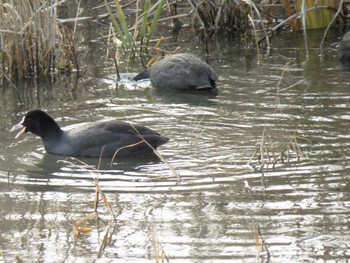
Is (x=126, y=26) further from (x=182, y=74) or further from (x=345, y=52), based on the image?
(x=345, y=52)

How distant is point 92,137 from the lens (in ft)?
24.3

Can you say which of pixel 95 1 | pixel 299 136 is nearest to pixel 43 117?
pixel 299 136

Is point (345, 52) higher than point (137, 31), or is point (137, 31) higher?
point (137, 31)

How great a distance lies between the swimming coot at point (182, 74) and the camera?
9477mm

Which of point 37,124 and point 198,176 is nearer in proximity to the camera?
point 198,176

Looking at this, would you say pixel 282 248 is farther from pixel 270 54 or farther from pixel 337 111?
pixel 270 54

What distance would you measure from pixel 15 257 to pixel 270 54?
20.8ft

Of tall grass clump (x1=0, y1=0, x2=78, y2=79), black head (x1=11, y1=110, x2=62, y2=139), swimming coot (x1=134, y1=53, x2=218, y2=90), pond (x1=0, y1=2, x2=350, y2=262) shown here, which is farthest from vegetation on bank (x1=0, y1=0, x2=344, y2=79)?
black head (x1=11, y1=110, x2=62, y2=139)

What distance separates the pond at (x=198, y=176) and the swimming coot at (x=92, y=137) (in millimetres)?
102

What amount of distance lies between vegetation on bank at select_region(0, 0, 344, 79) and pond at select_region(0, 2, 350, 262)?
292 mm

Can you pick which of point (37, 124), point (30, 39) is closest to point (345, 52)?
point (30, 39)

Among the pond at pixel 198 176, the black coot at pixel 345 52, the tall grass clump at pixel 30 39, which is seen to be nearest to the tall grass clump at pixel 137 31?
the pond at pixel 198 176

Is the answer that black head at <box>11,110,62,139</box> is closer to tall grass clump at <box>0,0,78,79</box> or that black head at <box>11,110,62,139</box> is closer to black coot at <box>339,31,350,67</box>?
tall grass clump at <box>0,0,78,79</box>

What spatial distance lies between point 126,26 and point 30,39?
109 centimetres
